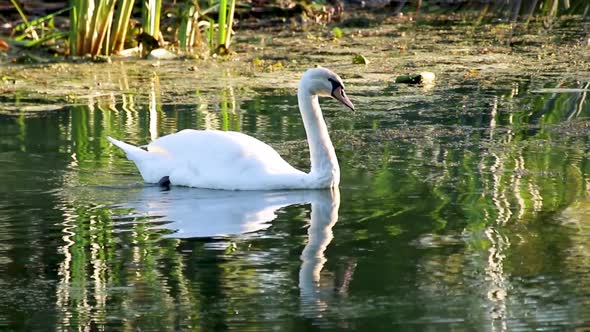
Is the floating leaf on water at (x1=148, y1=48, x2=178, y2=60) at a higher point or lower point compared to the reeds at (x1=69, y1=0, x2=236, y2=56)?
lower

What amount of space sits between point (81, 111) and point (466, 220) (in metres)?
4.32

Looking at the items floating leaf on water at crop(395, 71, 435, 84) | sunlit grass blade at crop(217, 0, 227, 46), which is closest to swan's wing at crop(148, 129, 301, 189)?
floating leaf on water at crop(395, 71, 435, 84)

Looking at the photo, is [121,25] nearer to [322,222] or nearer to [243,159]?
[243,159]

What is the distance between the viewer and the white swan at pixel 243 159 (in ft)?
23.3

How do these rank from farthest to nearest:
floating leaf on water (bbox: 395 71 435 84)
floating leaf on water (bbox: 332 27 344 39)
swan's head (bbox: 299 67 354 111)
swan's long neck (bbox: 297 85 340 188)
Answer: floating leaf on water (bbox: 332 27 344 39), floating leaf on water (bbox: 395 71 435 84), swan's head (bbox: 299 67 354 111), swan's long neck (bbox: 297 85 340 188)

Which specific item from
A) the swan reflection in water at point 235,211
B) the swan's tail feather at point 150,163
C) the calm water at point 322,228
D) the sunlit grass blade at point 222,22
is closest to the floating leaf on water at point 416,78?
the calm water at point 322,228

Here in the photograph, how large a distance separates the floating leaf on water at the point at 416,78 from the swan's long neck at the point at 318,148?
3232 mm

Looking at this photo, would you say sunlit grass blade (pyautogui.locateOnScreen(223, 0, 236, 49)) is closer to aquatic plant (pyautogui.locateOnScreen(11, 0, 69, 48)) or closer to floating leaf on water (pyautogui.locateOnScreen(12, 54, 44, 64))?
aquatic plant (pyautogui.locateOnScreen(11, 0, 69, 48))

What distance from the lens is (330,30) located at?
46.8 ft

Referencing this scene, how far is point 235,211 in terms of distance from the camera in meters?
6.62

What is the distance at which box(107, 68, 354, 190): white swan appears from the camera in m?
7.11

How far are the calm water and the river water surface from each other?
1 cm

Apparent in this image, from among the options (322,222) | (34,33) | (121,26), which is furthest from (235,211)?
(34,33)

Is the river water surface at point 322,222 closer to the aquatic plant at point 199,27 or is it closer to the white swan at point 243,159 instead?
the white swan at point 243,159
